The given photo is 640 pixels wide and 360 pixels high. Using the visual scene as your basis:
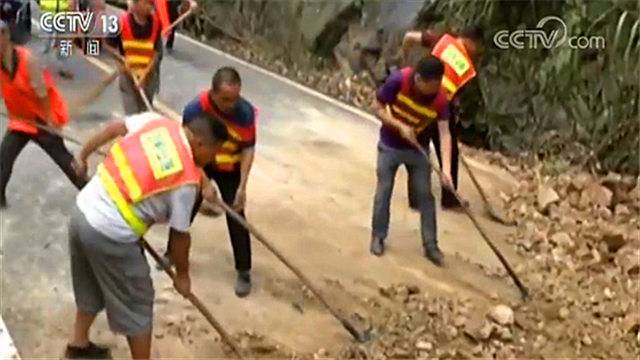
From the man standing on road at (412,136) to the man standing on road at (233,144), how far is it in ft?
3.30

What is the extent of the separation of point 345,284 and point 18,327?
1909 mm

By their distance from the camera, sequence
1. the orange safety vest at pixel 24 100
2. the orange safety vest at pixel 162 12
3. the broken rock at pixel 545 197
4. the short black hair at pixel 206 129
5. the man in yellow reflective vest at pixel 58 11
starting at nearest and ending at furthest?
the short black hair at pixel 206 129
the orange safety vest at pixel 24 100
the orange safety vest at pixel 162 12
the broken rock at pixel 545 197
the man in yellow reflective vest at pixel 58 11

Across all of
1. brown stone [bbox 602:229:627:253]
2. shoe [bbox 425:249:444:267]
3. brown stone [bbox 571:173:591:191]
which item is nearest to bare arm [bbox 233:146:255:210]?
shoe [bbox 425:249:444:267]

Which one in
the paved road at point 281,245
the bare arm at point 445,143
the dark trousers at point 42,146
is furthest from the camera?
the bare arm at point 445,143

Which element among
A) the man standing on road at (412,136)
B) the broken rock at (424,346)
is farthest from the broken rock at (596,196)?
the broken rock at (424,346)

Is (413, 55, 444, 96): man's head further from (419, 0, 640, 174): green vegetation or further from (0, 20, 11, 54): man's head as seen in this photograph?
(419, 0, 640, 174): green vegetation

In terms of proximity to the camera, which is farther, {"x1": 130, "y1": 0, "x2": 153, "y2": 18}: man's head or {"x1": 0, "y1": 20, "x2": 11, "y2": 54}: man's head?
{"x1": 130, "y1": 0, "x2": 153, "y2": 18}: man's head

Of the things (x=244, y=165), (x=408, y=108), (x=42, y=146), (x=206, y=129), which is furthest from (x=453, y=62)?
(x=206, y=129)

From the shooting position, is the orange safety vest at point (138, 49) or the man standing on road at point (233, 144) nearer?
the man standing on road at point (233, 144)

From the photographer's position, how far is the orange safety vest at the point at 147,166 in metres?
4.54

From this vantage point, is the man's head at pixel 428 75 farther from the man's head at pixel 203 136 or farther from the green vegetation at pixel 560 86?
the green vegetation at pixel 560 86

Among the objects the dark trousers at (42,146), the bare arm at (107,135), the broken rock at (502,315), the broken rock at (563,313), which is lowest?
the broken rock at (563,313)

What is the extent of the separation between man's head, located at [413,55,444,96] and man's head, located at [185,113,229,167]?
193 centimetres

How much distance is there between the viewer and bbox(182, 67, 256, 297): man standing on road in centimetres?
555
